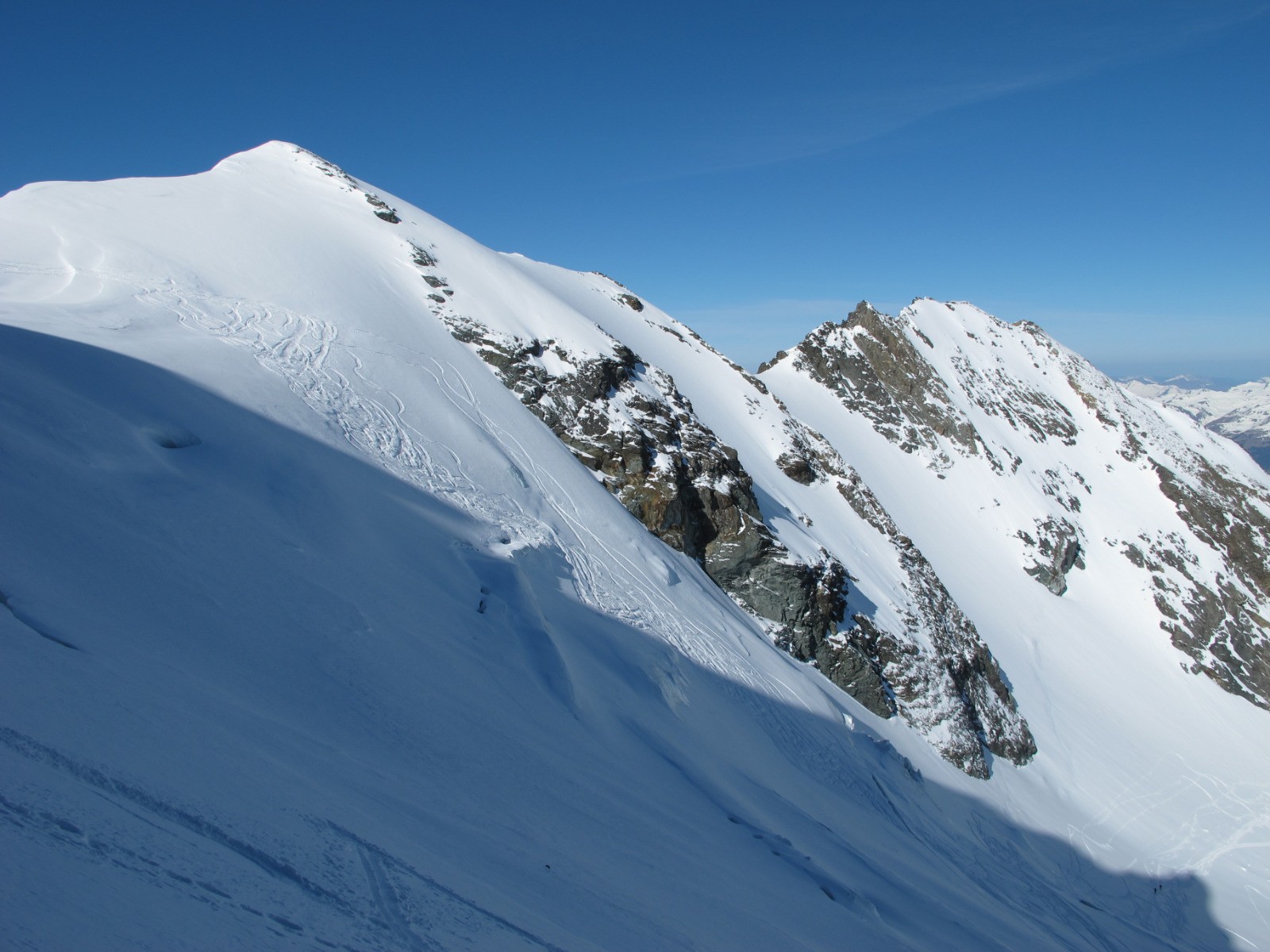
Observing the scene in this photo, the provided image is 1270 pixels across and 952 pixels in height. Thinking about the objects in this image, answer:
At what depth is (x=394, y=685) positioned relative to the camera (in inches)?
282

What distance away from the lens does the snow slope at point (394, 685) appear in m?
3.90

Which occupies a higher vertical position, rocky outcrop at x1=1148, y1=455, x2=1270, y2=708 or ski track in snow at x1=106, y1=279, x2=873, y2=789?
rocky outcrop at x1=1148, y1=455, x2=1270, y2=708

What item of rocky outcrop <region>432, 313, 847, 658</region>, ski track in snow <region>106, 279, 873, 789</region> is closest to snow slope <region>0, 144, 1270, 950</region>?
ski track in snow <region>106, 279, 873, 789</region>

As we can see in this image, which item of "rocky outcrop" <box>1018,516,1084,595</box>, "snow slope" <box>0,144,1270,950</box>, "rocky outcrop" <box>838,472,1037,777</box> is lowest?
"snow slope" <box>0,144,1270,950</box>

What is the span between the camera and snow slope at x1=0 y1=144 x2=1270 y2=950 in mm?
3898

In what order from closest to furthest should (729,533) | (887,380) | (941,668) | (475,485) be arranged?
(475,485) → (729,533) → (941,668) → (887,380)

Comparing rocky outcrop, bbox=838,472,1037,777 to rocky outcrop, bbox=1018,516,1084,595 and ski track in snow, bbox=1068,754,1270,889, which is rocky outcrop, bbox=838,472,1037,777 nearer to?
ski track in snow, bbox=1068,754,1270,889

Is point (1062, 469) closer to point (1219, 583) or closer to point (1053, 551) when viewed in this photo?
point (1053, 551)

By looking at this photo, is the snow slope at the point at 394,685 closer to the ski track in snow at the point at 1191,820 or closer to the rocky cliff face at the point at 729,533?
the ski track in snow at the point at 1191,820

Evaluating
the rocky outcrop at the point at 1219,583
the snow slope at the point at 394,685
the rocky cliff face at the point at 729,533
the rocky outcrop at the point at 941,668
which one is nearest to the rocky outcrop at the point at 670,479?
the rocky cliff face at the point at 729,533

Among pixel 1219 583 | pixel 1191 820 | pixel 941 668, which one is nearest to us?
pixel 941 668

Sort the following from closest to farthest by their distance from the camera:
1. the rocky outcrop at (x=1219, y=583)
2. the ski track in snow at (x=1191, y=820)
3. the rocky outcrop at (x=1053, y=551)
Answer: the ski track in snow at (x=1191, y=820) < the rocky outcrop at (x=1219, y=583) < the rocky outcrop at (x=1053, y=551)

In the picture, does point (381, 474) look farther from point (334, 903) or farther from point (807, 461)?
point (807, 461)

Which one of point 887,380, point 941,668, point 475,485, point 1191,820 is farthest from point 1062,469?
point 475,485
